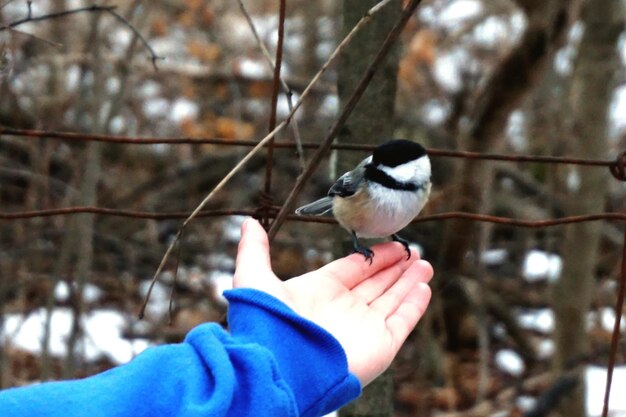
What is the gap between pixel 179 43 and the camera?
274 inches

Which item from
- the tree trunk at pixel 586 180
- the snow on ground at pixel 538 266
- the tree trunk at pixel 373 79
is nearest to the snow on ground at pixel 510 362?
the snow on ground at pixel 538 266

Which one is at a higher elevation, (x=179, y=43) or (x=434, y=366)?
(x=179, y=43)

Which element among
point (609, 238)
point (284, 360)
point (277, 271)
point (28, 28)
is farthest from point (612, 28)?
point (28, 28)

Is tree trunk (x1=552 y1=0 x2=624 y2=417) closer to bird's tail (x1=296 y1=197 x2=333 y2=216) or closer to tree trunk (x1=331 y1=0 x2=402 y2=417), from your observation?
tree trunk (x1=331 y1=0 x2=402 y2=417)

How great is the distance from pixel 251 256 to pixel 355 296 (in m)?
0.25

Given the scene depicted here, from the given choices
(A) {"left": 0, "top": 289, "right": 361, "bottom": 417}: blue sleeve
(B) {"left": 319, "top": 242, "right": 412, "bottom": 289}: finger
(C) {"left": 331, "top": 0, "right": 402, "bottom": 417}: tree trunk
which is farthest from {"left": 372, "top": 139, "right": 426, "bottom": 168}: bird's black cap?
(A) {"left": 0, "top": 289, "right": 361, "bottom": 417}: blue sleeve

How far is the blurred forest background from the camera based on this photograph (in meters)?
3.49

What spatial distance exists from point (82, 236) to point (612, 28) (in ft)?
6.97

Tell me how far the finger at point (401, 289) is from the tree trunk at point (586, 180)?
1.90 metres

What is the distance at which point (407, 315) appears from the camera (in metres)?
1.61

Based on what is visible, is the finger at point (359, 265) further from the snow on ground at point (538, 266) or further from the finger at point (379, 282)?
the snow on ground at point (538, 266)

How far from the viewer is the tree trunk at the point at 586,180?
136 inches

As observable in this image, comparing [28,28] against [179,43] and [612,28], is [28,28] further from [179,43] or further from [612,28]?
[612,28]

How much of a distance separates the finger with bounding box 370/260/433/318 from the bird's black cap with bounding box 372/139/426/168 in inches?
8.5
